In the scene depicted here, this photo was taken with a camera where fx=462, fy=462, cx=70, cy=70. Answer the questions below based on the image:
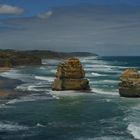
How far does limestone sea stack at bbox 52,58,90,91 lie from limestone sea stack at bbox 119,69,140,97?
8064 millimetres

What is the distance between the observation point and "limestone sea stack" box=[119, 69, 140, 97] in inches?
1995

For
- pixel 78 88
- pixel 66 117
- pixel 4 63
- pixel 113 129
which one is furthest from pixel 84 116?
pixel 4 63

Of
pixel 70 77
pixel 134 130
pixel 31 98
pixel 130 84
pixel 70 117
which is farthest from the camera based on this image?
pixel 70 77

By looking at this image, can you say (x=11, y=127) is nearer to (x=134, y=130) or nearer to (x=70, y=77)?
(x=134, y=130)

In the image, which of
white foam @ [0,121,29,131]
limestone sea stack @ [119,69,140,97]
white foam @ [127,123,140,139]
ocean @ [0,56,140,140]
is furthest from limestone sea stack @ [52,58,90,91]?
white foam @ [127,123,140,139]

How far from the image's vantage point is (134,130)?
1320 inches

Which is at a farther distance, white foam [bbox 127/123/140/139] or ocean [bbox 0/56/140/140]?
ocean [bbox 0/56/140/140]

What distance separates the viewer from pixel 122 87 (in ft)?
172

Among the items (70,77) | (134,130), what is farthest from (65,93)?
(134,130)

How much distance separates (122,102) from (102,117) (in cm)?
907

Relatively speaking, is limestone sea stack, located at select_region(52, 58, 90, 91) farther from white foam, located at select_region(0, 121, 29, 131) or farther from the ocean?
white foam, located at select_region(0, 121, 29, 131)

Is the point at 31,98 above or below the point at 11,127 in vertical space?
above

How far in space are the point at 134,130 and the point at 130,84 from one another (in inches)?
692

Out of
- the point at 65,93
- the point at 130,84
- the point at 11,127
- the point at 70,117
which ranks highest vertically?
the point at 130,84
